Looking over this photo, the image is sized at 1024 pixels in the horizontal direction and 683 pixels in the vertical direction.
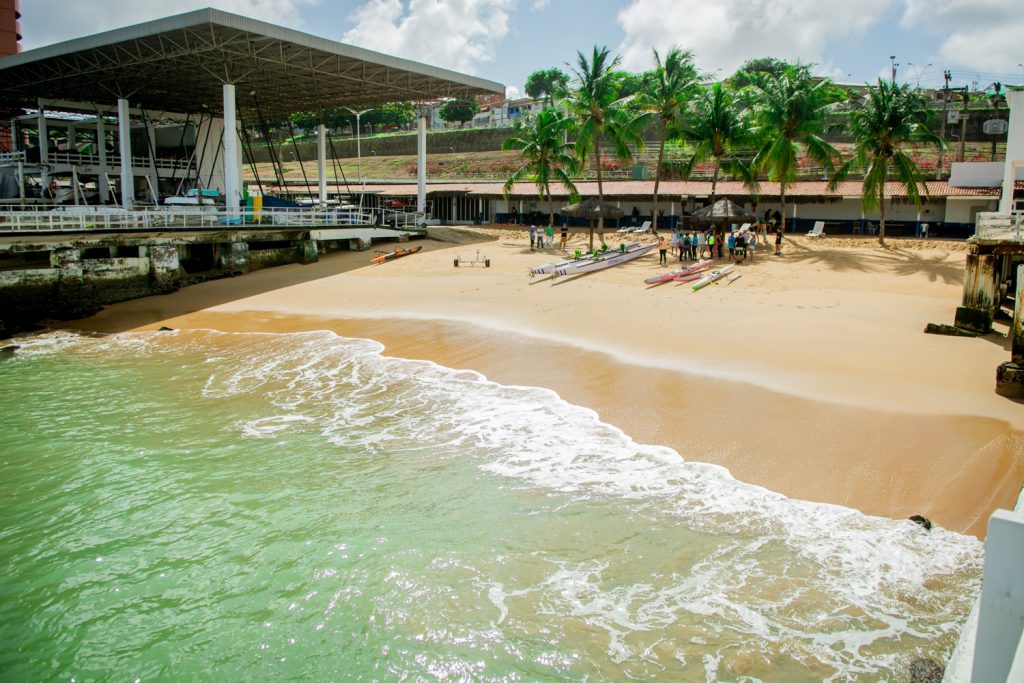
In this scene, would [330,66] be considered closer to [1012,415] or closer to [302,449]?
[302,449]

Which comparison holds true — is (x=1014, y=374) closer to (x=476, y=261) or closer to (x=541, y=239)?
(x=476, y=261)

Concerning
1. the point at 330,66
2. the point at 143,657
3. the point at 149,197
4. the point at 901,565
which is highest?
the point at 330,66

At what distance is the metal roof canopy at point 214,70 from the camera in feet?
88.4

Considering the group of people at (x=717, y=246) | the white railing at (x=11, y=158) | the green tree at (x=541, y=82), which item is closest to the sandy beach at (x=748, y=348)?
the group of people at (x=717, y=246)

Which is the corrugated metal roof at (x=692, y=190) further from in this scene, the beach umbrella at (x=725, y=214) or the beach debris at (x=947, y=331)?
the beach debris at (x=947, y=331)

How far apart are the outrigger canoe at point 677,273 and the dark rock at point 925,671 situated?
17.7 metres

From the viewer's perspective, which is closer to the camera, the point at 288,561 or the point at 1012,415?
the point at 288,561

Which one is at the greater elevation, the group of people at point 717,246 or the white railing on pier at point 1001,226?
the white railing on pier at point 1001,226

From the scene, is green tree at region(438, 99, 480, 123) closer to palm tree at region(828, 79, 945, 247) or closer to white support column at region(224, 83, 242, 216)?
white support column at region(224, 83, 242, 216)

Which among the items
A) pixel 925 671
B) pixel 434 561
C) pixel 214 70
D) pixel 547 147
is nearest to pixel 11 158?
pixel 214 70

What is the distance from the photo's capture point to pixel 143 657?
6.28 m

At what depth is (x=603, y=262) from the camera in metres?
26.4

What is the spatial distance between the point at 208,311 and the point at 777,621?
19575 millimetres

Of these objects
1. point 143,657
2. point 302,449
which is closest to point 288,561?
point 143,657
